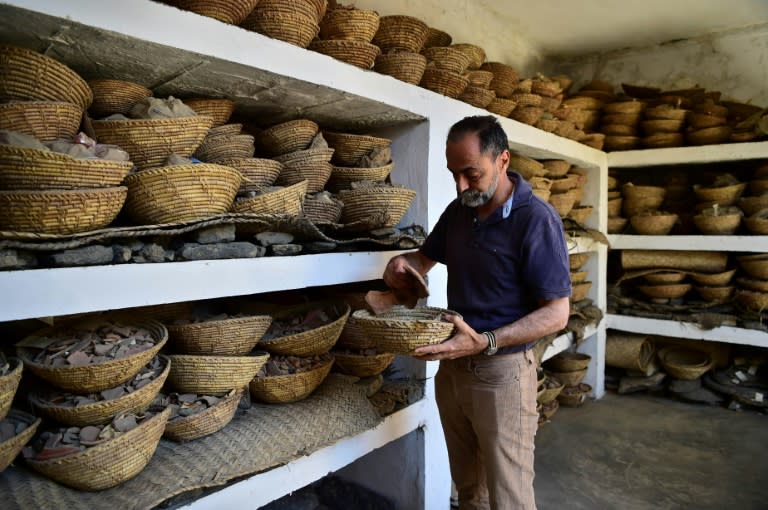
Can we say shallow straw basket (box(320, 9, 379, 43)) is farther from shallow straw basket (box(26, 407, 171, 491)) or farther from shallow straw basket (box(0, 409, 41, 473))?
shallow straw basket (box(0, 409, 41, 473))

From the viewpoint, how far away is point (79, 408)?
1.49 meters

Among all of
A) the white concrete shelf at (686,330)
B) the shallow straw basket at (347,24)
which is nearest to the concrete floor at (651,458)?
the white concrete shelf at (686,330)

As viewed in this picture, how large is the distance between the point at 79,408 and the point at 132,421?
154 millimetres

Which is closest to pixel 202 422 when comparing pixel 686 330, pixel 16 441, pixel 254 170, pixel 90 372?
pixel 90 372

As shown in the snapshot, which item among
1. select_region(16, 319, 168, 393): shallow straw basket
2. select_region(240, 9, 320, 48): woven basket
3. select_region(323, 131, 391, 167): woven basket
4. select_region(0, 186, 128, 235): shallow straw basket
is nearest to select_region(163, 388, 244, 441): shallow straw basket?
select_region(16, 319, 168, 393): shallow straw basket

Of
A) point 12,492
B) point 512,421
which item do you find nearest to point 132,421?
point 12,492

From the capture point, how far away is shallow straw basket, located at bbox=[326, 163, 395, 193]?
2461mm

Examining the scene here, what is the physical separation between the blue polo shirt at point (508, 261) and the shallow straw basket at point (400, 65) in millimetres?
821

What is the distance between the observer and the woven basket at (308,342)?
211 cm

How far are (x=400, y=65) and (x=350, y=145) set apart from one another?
44 centimetres

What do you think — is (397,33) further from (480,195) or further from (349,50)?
(480,195)

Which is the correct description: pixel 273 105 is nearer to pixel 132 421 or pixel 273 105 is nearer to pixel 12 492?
pixel 132 421

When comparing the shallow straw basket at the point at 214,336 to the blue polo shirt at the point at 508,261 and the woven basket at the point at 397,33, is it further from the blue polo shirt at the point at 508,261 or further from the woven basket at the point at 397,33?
the woven basket at the point at 397,33

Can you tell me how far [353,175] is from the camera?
2.47 meters
